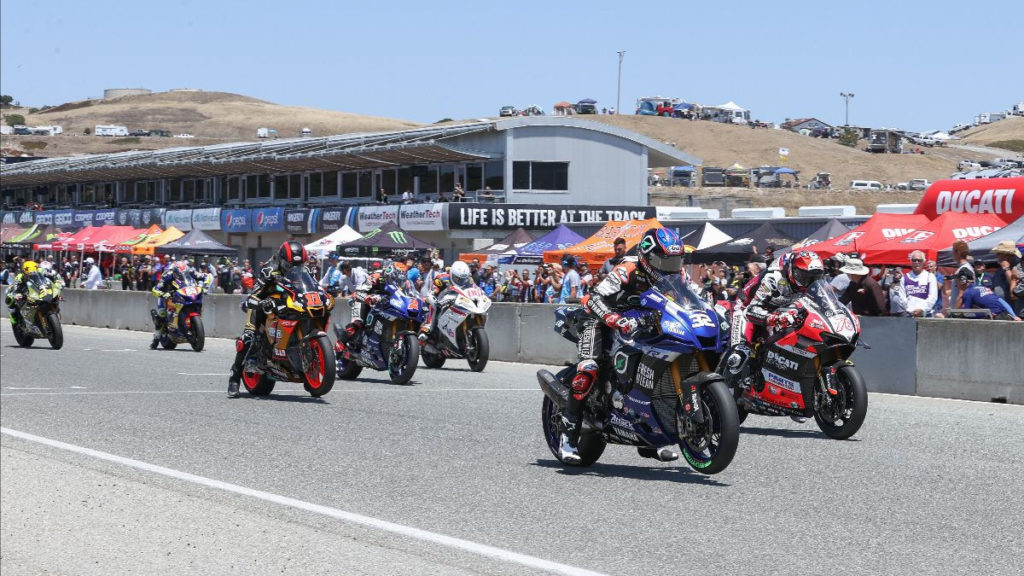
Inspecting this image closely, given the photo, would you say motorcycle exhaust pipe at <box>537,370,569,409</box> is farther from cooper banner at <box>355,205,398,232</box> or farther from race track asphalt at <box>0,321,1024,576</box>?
cooper banner at <box>355,205,398,232</box>

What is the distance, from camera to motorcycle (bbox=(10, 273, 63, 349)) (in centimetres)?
2488

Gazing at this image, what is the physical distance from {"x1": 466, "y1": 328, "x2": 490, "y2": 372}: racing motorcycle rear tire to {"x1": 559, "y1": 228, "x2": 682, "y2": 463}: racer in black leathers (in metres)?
9.60

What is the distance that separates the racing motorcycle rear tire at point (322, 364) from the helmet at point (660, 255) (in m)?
6.33

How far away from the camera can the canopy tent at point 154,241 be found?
4506cm

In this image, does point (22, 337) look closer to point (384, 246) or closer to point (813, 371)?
point (384, 246)

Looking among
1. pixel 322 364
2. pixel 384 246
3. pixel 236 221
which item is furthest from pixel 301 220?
pixel 322 364

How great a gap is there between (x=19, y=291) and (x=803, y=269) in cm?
1755

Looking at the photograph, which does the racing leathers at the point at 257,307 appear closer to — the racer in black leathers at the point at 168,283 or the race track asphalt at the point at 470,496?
the race track asphalt at the point at 470,496

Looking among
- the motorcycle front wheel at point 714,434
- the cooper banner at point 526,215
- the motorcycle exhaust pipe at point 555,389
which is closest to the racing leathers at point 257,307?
the motorcycle exhaust pipe at point 555,389

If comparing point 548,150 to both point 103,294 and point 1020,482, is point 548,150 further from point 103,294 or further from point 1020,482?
point 1020,482

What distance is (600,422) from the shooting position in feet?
31.9

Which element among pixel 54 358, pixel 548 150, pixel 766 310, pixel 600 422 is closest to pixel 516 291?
pixel 54 358

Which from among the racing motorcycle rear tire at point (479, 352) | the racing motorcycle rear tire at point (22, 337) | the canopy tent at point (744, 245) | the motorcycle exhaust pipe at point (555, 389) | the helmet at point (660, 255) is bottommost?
the racing motorcycle rear tire at point (22, 337)

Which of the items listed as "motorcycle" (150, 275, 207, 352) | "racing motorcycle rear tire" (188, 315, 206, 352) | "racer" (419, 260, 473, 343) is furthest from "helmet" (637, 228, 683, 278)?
"racing motorcycle rear tire" (188, 315, 206, 352)
